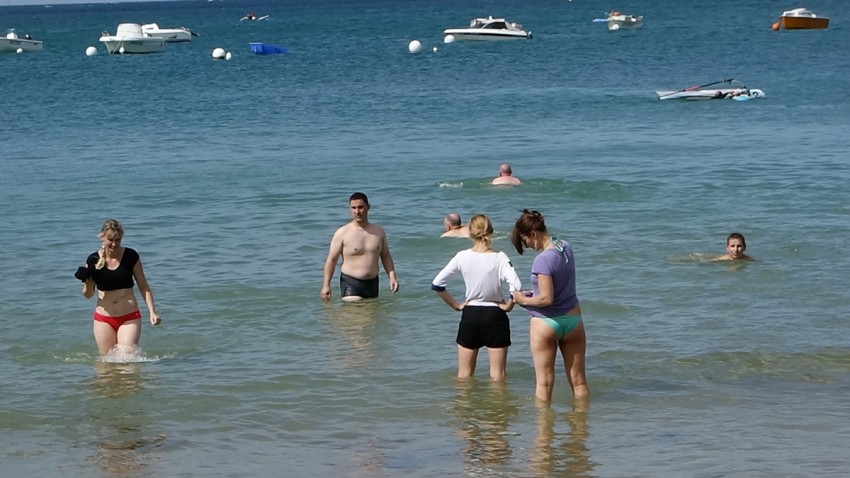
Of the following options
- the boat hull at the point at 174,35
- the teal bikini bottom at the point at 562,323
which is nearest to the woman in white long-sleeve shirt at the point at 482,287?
the teal bikini bottom at the point at 562,323

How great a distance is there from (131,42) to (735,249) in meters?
66.0

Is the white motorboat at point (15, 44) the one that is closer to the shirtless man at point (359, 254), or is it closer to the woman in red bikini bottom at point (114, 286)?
the shirtless man at point (359, 254)

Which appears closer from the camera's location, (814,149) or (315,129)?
(814,149)

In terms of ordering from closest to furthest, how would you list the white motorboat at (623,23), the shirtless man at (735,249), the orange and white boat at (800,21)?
the shirtless man at (735,249) < the orange and white boat at (800,21) < the white motorboat at (623,23)

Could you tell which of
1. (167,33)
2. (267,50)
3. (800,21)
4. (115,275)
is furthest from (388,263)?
(167,33)

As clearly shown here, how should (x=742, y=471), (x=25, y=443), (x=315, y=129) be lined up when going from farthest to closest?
(x=315, y=129)
(x=25, y=443)
(x=742, y=471)

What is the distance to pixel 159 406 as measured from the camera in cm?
1048

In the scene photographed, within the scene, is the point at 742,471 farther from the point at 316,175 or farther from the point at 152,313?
the point at 316,175

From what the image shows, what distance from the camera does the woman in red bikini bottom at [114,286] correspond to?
1038 centimetres

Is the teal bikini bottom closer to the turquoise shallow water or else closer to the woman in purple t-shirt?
the woman in purple t-shirt

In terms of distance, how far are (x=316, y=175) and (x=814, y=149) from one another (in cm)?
1023

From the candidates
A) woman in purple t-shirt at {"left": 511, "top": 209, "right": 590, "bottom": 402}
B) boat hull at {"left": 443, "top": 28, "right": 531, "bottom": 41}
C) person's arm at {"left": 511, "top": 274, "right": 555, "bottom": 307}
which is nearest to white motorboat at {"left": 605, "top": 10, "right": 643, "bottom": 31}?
boat hull at {"left": 443, "top": 28, "right": 531, "bottom": 41}

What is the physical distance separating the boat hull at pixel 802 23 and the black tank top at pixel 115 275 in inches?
2692

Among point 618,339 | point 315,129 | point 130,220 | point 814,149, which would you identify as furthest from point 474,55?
point 618,339
